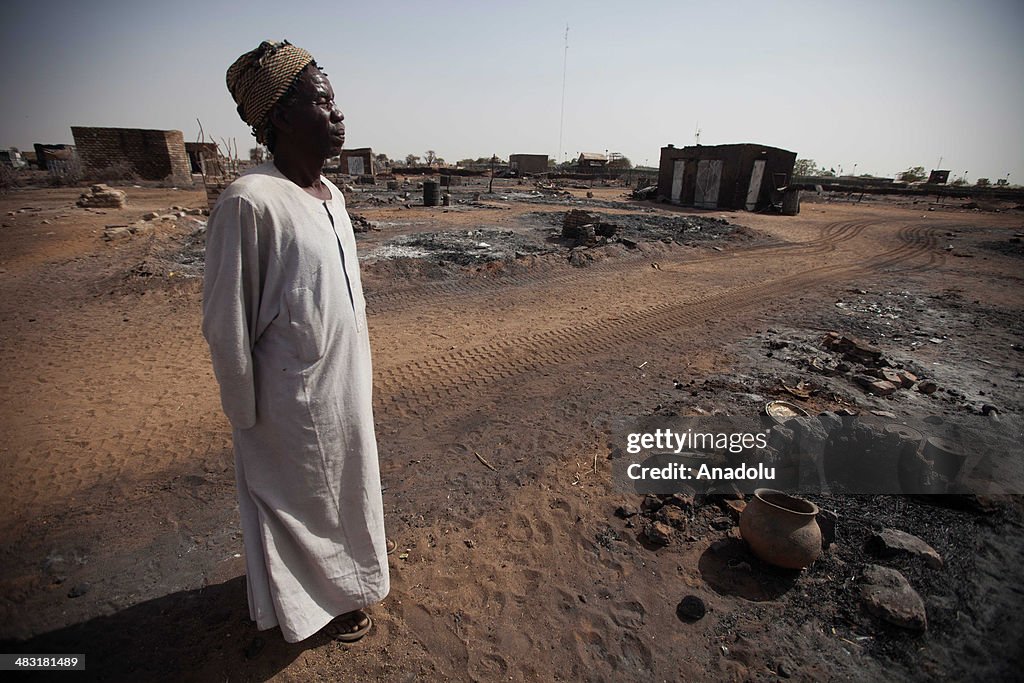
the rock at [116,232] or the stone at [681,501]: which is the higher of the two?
the rock at [116,232]

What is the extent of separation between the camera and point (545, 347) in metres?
5.78

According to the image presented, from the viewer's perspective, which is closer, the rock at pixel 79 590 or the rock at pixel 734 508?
the rock at pixel 79 590

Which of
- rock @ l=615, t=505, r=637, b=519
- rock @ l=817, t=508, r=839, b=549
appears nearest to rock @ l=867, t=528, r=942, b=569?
rock @ l=817, t=508, r=839, b=549

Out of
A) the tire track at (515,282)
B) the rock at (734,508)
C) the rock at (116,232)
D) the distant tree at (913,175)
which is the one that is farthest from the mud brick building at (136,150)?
the distant tree at (913,175)

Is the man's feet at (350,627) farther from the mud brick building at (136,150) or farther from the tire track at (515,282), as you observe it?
the mud brick building at (136,150)

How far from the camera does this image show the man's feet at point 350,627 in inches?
82.7

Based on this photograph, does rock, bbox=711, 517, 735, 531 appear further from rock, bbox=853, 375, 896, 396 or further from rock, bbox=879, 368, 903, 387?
rock, bbox=879, 368, 903, 387

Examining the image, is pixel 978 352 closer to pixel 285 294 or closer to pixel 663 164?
pixel 285 294

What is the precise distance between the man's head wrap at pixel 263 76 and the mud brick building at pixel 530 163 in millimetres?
45256

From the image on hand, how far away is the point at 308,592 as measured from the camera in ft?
5.89

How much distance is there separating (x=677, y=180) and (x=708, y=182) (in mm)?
1925

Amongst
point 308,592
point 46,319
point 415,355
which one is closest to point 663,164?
point 415,355

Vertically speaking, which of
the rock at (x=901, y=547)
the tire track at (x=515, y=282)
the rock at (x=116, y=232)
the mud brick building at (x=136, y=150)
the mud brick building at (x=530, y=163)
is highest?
the mud brick building at (x=530, y=163)

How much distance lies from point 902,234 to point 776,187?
628 cm
